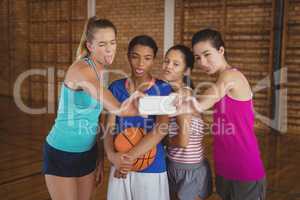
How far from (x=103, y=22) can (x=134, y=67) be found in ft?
0.92

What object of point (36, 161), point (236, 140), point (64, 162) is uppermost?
point (236, 140)

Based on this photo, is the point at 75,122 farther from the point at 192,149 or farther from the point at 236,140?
the point at 236,140

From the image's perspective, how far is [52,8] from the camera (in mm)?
9547

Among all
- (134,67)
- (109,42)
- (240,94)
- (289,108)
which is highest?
(109,42)

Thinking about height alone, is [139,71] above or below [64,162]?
above

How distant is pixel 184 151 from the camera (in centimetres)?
194

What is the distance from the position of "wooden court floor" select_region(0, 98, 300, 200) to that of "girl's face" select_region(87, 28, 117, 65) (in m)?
1.92

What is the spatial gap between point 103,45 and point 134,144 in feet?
1.63

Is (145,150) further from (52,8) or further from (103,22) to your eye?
(52,8)

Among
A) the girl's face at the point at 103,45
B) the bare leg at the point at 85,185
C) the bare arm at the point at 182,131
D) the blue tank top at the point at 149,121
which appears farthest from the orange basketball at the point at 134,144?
the girl's face at the point at 103,45

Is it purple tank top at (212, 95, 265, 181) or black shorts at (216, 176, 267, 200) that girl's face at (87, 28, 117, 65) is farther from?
black shorts at (216, 176, 267, 200)

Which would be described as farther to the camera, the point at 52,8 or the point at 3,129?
the point at 52,8

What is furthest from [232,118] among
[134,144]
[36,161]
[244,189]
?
[36,161]

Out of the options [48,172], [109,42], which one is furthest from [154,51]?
[48,172]
